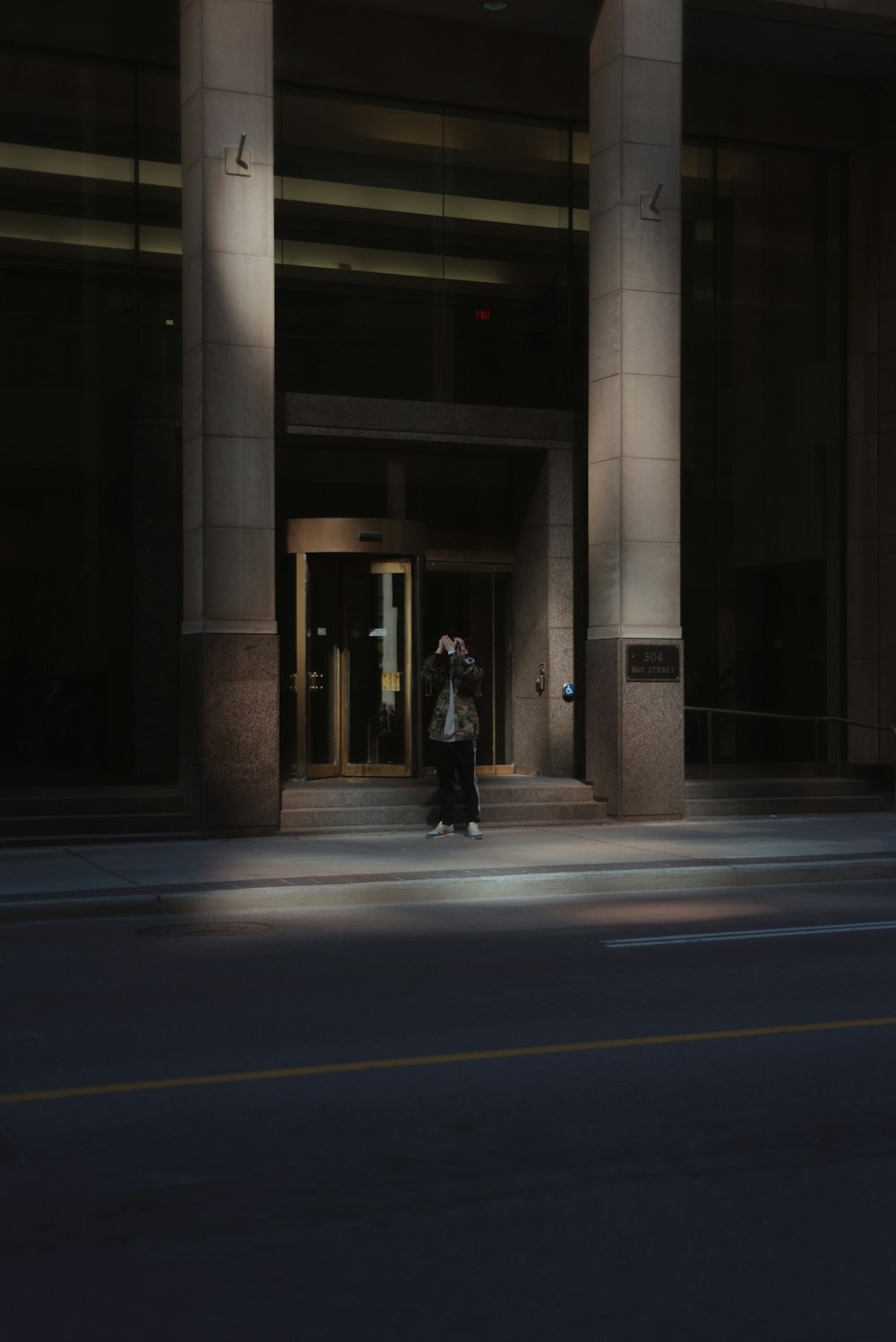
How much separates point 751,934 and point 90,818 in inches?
329

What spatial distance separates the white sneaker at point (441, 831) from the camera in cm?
1741

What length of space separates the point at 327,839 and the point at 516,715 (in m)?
5.22

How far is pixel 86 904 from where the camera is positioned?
40.6 ft

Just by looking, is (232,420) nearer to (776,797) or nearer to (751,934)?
(776,797)

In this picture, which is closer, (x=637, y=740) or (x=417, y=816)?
(x=417, y=816)

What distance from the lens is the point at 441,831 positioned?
57.4 feet

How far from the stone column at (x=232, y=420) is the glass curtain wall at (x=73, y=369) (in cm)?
194

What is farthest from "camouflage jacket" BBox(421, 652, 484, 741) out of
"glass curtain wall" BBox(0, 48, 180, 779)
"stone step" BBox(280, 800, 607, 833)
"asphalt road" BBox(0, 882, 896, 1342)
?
"asphalt road" BBox(0, 882, 896, 1342)

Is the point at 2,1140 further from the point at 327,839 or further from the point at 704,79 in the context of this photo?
the point at 704,79

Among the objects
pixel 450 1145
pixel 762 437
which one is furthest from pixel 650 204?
pixel 450 1145

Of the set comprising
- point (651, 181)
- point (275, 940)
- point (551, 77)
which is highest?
point (551, 77)

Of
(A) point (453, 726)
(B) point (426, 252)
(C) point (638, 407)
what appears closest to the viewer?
(A) point (453, 726)

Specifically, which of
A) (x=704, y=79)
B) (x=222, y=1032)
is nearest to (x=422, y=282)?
(x=704, y=79)

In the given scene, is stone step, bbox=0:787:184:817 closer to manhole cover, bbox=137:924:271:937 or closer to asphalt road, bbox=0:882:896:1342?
manhole cover, bbox=137:924:271:937
